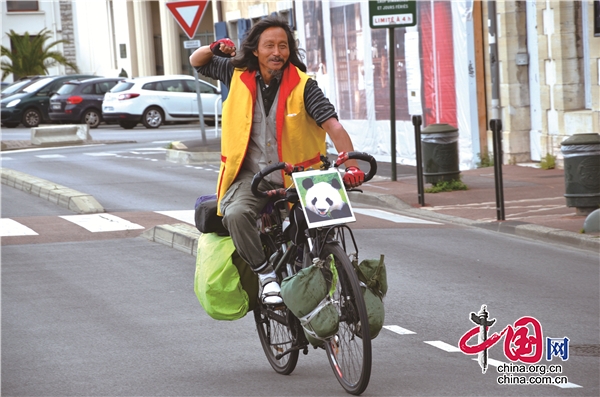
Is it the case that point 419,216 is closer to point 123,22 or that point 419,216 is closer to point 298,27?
point 298,27

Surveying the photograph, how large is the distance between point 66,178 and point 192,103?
1539 cm

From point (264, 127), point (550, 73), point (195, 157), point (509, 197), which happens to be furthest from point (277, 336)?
point (195, 157)

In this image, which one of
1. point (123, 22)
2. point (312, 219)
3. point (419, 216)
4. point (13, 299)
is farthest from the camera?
point (123, 22)

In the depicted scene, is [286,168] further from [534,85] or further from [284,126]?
[534,85]

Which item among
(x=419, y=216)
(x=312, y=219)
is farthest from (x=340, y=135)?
(x=419, y=216)

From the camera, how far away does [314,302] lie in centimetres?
550

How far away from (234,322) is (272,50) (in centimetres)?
241

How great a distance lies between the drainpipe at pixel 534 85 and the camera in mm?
17875

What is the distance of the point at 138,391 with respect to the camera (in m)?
5.91

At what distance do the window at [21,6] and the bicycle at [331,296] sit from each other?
5516 centimetres

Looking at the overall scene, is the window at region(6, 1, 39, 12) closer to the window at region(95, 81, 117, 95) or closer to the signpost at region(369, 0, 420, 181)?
the window at region(95, 81, 117, 95)

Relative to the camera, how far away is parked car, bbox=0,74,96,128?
35562mm

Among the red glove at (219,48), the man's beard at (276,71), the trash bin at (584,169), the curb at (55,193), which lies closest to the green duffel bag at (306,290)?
the man's beard at (276,71)

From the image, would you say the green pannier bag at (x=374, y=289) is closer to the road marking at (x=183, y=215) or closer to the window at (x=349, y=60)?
the road marking at (x=183, y=215)
